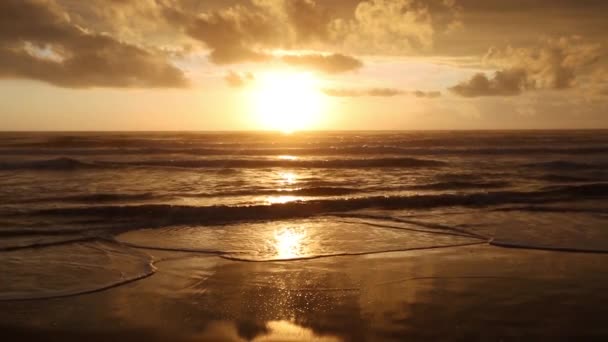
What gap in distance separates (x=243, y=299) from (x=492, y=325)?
8.84 feet

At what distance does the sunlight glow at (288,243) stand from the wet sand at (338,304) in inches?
22.0

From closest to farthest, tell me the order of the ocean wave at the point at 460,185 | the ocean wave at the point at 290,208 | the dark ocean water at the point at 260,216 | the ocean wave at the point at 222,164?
the dark ocean water at the point at 260,216 < the ocean wave at the point at 290,208 < the ocean wave at the point at 460,185 < the ocean wave at the point at 222,164

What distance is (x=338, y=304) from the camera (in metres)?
5.39

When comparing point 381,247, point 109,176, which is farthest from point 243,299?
point 109,176

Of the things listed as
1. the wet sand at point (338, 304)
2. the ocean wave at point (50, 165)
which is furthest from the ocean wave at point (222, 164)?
the wet sand at point (338, 304)

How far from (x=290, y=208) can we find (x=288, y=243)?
3.74 meters

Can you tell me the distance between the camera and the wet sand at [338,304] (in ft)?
15.4

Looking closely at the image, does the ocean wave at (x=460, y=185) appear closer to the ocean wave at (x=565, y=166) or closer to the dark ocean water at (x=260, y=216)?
the dark ocean water at (x=260, y=216)

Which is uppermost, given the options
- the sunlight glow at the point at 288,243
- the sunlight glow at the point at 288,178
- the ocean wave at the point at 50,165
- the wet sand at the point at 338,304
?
the ocean wave at the point at 50,165

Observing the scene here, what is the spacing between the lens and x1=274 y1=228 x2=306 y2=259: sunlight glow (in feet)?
25.5

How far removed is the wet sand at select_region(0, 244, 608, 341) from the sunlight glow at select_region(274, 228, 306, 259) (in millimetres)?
559

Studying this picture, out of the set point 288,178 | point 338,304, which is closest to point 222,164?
point 288,178

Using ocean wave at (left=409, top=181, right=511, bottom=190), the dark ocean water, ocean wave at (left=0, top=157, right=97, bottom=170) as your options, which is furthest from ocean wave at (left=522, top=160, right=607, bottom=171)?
ocean wave at (left=0, top=157, right=97, bottom=170)

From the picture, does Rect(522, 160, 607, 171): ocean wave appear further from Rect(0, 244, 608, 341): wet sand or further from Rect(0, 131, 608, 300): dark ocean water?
Rect(0, 244, 608, 341): wet sand
